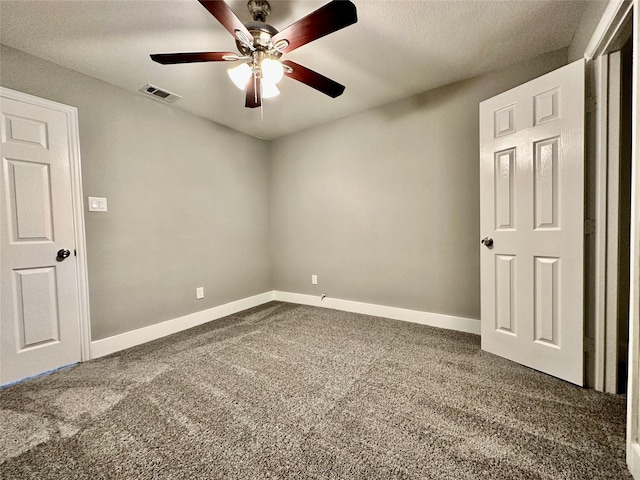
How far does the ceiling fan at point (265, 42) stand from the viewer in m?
1.25

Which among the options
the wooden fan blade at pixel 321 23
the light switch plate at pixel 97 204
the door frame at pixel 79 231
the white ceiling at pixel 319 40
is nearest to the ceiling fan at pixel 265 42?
the wooden fan blade at pixel 321 23

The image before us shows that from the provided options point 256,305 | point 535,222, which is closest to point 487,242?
point 535,222

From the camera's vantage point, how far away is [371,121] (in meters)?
3.11

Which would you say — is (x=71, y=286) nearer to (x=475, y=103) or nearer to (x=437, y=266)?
(x=437, y=266)

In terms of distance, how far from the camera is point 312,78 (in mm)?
1801

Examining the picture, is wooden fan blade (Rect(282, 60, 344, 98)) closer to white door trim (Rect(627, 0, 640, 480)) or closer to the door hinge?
white door trim (Rect(627, 0, 640, 480))

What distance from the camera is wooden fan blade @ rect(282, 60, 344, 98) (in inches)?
66.4

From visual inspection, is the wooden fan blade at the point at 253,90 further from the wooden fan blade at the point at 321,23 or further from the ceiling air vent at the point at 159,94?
the ceiling air vent at the point at 159,94

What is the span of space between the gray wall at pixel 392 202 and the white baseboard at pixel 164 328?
2.35 feet

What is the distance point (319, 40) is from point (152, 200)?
2.12 metres

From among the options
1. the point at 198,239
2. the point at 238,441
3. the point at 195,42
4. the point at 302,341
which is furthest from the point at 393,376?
the point at 195,42

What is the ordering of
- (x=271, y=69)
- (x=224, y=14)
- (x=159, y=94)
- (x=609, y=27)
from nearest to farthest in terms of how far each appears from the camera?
(x=224, y=14)
(x=609, y=27)
(x=271, y=69)
(x=159, y=94)

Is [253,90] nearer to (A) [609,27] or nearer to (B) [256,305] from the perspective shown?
(A) [609,27]

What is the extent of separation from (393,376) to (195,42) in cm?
275
